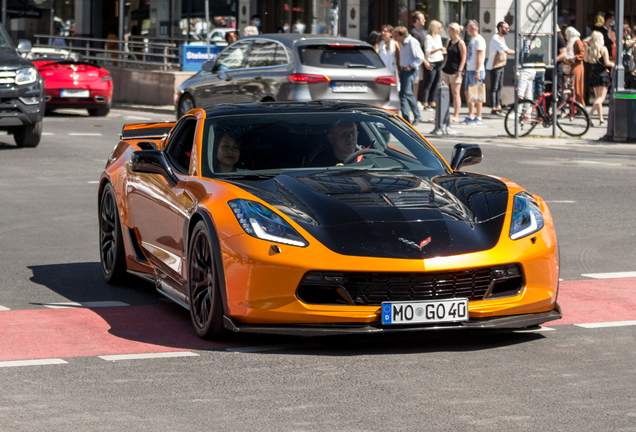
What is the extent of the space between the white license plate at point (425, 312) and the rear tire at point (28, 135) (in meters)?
14.0

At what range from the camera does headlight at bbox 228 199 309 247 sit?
19.3 feet

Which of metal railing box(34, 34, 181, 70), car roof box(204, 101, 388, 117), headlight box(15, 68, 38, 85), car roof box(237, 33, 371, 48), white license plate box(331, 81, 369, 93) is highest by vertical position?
metal railing box(34, 34, 181, 70)

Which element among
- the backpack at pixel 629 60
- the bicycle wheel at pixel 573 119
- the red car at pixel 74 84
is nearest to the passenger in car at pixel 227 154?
the bicycle wheel at pixel 573 119

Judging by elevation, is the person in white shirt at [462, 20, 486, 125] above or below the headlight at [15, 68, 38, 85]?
above

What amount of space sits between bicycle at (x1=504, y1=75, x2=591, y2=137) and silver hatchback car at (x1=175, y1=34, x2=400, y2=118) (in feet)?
9.63

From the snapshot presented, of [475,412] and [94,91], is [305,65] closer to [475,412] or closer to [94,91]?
[94,91]

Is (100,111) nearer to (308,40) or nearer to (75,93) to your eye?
(75,93)

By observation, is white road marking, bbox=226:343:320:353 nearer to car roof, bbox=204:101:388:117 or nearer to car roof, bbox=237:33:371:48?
car roof, bbox=204:101:388:117

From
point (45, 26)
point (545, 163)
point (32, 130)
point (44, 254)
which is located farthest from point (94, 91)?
point (45, 26)

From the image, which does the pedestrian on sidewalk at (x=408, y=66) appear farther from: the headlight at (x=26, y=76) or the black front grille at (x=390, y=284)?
the black front grille at (x=390, y=284)

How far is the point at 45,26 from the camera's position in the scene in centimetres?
5312

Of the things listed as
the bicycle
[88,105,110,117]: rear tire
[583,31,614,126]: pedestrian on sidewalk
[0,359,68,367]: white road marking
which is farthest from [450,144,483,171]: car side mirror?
[88,105,110,117]: rear tire

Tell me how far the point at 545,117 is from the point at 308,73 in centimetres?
515

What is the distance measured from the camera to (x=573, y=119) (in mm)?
21734
